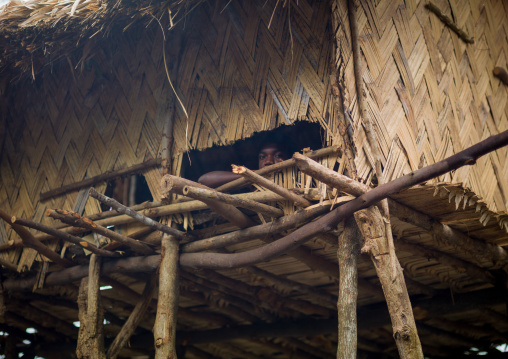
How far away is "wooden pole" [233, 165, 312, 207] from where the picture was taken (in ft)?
9.08

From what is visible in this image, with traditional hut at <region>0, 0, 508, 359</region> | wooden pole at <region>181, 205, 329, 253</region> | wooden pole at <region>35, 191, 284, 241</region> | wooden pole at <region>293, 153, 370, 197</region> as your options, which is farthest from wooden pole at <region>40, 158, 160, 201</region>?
wooden pole at <region>293, 153, 370, 197</region>

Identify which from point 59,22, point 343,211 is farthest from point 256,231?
point 59,22

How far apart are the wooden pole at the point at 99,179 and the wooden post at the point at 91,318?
57 cm

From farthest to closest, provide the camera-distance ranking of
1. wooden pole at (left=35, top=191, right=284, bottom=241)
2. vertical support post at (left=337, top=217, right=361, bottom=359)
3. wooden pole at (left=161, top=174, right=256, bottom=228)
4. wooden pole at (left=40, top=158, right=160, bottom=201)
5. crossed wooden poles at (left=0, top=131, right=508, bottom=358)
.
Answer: wooden pole at (left=40, top=158, right=160, bottom=201) < wooden pole at (left=35, top=191, right=284, bottom=241) < wooden pole at (left=161, top=174, right=256, bottom=228) < vertical support post at (left=337, top=217, right=361, bottom=359) < crossed wooden poles at (left=0, top=131, right=508, bottom=358)

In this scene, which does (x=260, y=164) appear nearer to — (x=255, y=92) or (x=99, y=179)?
(x=255, y=92)

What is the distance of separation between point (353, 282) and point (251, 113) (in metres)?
1.35

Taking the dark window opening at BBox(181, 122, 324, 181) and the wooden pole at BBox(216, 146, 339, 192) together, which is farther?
the dark window opening at BBox(181, 122, 324, 181)

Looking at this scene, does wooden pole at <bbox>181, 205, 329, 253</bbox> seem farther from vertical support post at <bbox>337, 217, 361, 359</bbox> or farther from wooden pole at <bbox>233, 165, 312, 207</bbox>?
vertical support post at <bbox>337, 217, 361, 359</bbox>

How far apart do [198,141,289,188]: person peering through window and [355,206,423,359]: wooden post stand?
3.74ft


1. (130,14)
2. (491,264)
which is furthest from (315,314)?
(130,14)

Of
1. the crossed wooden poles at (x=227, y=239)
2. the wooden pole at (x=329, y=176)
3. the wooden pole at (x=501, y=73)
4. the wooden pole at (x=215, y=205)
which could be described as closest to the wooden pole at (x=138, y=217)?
the crossed wooden poles at (x=227, y=239)

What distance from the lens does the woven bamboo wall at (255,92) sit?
3.38 metres

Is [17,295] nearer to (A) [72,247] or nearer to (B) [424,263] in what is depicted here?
(A) [72,247]

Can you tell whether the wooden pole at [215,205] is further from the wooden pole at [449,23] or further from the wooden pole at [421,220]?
the wooden pole at [449,23]
